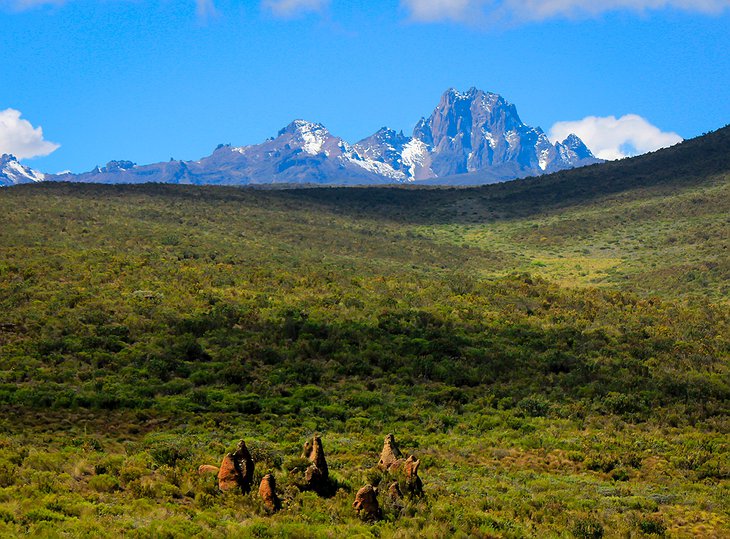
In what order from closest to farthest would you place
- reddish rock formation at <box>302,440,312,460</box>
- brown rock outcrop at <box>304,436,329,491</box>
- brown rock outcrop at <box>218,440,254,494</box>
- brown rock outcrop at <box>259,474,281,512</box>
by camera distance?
brown rock outcrop at <box>259,474,281,512</box> → brown rock outcrop at <box>218,440,254,494</box> → brown rock outcrop at <box>304,436,329,491</box> → reddish rock formation at <box>302,440,312,460</box>

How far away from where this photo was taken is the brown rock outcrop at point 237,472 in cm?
1786

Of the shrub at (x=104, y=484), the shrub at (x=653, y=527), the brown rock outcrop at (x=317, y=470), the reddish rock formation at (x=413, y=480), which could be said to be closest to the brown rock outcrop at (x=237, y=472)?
the brown rock outcrop at (x=317, y=470)

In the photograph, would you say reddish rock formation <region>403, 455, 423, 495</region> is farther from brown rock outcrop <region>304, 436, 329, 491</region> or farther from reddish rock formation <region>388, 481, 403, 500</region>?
brown rock outcrop <region>304, 436, 329, 491</region>

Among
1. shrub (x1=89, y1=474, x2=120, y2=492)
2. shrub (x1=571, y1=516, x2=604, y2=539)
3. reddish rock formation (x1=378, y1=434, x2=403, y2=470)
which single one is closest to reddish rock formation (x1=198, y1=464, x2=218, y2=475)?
shrub (x1=89, y1=474, x2=120, y2=492)

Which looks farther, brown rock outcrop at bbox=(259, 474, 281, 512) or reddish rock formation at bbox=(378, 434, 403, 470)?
reddish rock formation at bbox=(378, 434, 403, 470)

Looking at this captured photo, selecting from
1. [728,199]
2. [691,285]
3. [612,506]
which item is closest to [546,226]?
[728,199]

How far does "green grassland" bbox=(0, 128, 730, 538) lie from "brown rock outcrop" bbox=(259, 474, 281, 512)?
0.30 m

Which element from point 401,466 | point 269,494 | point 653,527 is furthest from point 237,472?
point 653,527

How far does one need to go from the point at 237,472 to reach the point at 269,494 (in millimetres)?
1281

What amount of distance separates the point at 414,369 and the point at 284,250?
36105 mm

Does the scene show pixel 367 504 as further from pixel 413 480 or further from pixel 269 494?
pixel 269 494

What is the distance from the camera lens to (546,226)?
9025 centimetres

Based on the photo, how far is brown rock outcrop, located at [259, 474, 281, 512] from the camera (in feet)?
56.1

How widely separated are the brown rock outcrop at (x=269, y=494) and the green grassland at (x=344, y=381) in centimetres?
30
